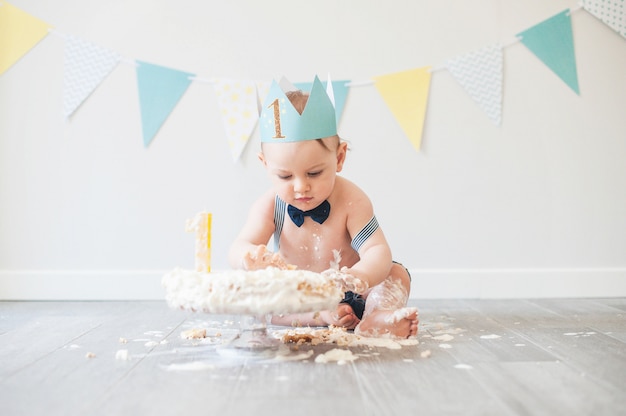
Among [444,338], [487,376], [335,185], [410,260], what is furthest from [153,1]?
[487,376]

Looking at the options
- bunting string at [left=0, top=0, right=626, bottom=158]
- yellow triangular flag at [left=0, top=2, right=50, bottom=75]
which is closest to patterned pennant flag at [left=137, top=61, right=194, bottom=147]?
bunting string at [left=0, top=0, right=626, bottom=158]

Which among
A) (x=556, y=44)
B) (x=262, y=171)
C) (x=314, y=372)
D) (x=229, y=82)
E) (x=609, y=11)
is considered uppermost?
(x=609, y=11)

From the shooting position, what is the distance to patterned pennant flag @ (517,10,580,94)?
2713 millimetres

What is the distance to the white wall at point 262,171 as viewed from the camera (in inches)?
106

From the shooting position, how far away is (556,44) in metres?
2.72

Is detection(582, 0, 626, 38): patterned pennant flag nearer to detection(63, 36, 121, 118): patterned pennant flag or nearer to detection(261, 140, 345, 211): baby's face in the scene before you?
detection(261, 140, 345, 211): baby's face

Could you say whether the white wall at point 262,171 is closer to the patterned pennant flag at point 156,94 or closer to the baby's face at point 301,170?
the patterned pennant flag at point 156,94

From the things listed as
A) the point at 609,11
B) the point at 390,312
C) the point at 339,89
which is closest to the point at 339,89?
the point at 339,89

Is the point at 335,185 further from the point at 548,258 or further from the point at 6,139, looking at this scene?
the point at 6,139

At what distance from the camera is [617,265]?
275 cm

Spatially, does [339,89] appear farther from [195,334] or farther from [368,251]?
[195,334]

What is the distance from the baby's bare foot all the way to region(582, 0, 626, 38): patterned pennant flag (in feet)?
5.38

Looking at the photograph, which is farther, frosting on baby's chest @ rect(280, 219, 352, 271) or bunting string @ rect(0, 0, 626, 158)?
bunting string @ rect(0, 0, 626, 158)

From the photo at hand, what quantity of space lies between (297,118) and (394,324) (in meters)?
0.57
